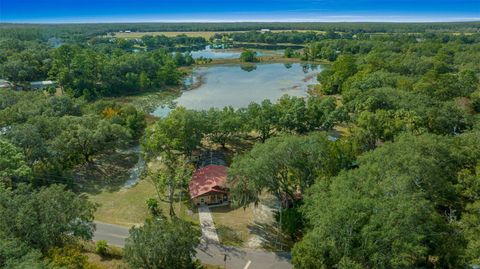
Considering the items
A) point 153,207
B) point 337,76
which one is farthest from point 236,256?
point 337,76

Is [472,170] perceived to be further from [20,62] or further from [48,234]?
[20,62]

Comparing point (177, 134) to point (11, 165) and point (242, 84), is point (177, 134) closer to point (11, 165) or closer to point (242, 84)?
point (11, 165)

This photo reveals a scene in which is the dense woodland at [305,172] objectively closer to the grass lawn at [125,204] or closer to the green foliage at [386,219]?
the green foliage at [386,219]

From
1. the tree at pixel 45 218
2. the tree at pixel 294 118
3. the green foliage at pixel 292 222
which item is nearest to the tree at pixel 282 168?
the green foliage at pixel 292 222

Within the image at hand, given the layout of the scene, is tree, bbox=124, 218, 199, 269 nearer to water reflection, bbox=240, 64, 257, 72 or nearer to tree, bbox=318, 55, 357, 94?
tree, bbox=318, 55, 357, 94

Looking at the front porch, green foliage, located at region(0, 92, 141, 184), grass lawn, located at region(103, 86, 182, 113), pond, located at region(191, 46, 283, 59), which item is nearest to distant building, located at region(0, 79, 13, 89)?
grass lawn, located at region(103, 86, 182, 113)

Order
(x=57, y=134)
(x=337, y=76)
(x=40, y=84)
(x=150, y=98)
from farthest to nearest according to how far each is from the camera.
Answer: (x=40, y=84) < (x=337, y=76) < (x=150, y=98) < (x=57, y=134)
